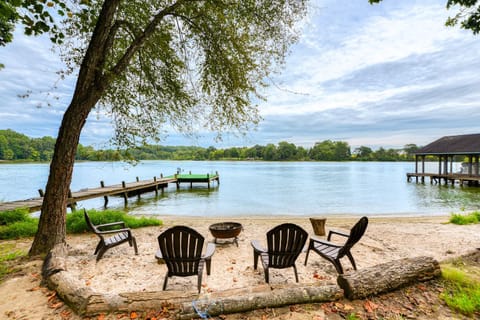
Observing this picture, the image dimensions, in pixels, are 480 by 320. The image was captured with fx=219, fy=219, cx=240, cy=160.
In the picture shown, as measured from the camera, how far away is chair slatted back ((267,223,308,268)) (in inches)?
130

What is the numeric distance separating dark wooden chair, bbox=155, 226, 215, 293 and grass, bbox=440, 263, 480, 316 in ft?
10.1

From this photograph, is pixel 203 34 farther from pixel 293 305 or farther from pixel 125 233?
pixel 293 305

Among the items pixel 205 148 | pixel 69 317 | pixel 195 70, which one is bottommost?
pixel 69 317

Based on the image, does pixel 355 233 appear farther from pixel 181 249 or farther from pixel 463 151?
→ pixel 463 151

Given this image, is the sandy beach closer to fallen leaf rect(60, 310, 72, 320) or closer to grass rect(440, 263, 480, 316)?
fallen leaf rect(60, 310, 72, 320)

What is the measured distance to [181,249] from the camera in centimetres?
313

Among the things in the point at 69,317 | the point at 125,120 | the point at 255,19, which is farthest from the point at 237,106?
the point at 69,317

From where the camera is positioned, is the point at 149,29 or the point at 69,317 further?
the point at 149,29

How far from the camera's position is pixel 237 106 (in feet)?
17.3

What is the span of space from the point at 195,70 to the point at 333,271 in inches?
212

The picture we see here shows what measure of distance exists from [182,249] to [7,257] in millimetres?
3950

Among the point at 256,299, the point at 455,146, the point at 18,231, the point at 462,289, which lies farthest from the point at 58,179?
the point at 455,146

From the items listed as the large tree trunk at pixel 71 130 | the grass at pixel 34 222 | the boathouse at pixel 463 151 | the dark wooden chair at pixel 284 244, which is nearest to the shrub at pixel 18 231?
the grass at pixel 34 222

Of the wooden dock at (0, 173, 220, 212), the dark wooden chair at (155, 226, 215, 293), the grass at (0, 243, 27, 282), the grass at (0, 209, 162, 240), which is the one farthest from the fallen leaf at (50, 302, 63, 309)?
the wooden dock at (0, 173, 220, 212)
